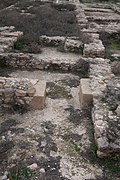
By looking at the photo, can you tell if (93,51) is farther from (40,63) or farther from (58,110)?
(58,110)

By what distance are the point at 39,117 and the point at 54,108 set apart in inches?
23.5

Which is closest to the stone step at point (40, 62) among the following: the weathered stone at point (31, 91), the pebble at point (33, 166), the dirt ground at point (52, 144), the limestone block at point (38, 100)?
the dirt ground at point (52, 144)

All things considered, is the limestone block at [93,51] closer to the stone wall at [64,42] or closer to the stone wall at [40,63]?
the stone wall at [64,42]

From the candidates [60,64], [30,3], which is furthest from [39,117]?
[30,3]

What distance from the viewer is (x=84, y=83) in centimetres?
782

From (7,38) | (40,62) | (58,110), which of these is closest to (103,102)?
(58,110)

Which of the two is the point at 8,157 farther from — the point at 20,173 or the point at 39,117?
the point at 39,117

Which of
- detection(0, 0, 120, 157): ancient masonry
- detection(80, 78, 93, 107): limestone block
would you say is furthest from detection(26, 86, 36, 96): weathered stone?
detection(80, 78, 93, 107): limestone block

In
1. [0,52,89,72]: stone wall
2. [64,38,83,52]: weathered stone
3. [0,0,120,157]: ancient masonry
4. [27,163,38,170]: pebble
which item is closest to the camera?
[27,163,38,170]: pebble

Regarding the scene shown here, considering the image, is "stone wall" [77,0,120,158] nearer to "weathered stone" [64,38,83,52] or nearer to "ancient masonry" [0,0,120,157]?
"ancient masonry" [0,0,120,157]

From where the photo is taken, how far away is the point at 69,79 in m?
9.05

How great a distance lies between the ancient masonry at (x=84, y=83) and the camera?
18.7 feet

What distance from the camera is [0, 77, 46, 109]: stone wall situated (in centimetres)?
690

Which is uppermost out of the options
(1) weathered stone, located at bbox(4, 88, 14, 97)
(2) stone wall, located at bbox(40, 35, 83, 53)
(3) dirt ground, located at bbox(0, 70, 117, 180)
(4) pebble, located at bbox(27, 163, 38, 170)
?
(1) weathered stone, located at bbox(4, 88, 14, 97)
